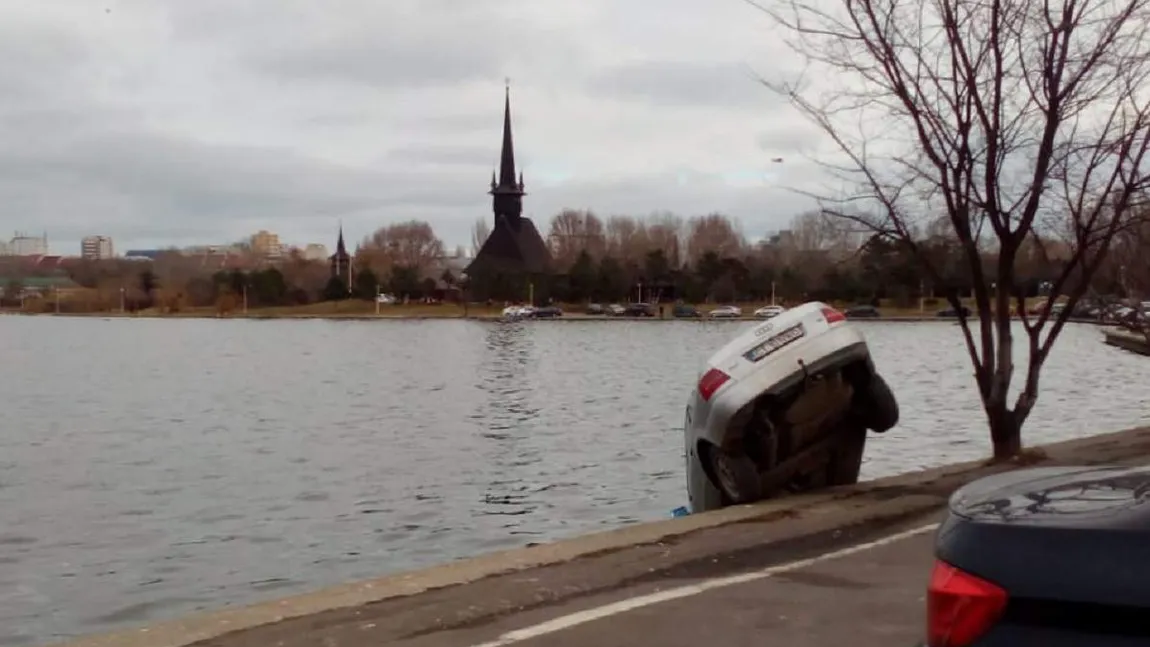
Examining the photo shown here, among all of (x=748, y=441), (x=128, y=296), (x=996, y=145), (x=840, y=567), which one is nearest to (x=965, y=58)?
(x=996, y=145)

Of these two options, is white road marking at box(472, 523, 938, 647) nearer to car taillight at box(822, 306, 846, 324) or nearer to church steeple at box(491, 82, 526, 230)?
car taillight at box(822, 306, 846, 324)

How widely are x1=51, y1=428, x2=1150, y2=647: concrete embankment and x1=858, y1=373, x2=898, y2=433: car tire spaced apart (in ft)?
4.45

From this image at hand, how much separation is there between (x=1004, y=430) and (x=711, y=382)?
408cm

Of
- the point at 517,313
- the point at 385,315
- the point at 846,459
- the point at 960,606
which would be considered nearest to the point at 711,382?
the point at 846,459

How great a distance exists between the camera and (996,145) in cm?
1243

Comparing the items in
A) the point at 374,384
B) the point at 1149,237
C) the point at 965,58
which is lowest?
the point at 374,384

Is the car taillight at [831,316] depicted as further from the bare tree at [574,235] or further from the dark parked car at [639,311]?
the bare tree at [574,235]

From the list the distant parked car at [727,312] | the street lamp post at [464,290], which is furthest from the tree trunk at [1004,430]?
the street lamp post at [464,290]

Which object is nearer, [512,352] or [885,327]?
[512,352]

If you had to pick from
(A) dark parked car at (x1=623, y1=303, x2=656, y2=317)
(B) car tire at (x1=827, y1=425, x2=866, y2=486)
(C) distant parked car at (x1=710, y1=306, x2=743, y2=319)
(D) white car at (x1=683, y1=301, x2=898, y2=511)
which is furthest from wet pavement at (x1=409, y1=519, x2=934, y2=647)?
(A) dark parked car at (x1=623, y1=303, x2=656, y2=317)

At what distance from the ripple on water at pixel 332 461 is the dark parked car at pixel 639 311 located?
68.3 m

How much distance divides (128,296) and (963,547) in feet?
617

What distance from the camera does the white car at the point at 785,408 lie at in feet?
34.6

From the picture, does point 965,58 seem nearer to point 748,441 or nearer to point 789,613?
point 748,441
